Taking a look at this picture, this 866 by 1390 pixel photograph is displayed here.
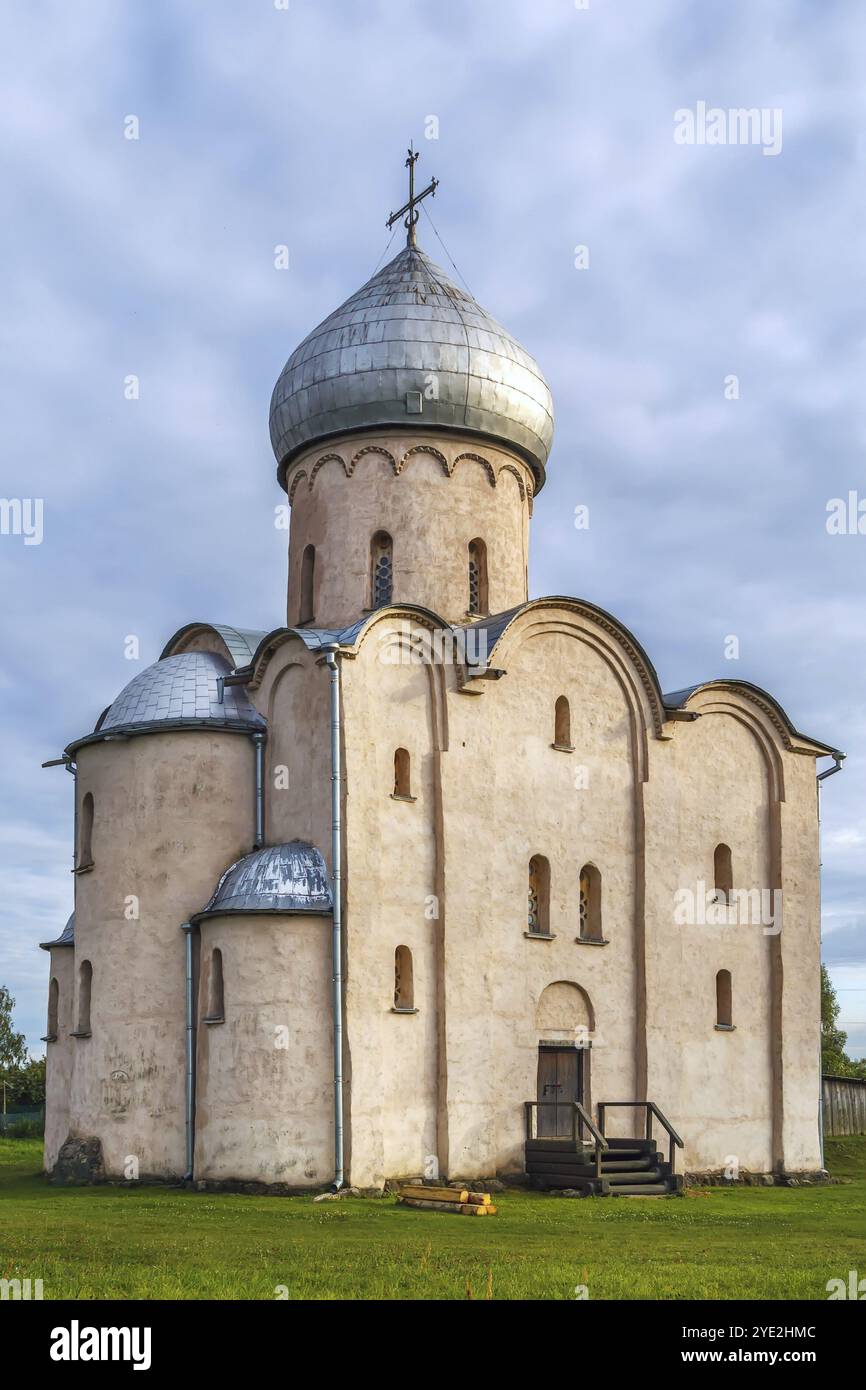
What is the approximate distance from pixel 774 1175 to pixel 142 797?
38.4 ft

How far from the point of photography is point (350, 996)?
20734 millimetres

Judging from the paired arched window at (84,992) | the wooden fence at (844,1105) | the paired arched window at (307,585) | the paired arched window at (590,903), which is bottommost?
the wooden fence at (844,1105)

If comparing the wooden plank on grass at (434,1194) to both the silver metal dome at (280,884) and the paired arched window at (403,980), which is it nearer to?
the paired arched window at (403,980)

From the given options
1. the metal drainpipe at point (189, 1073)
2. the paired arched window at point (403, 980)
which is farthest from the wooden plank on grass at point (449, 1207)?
the metal drainpipe at point (189, 1073)

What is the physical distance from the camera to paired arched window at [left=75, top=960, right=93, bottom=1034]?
75.7 feet

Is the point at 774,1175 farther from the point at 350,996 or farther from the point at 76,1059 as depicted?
the point at 76,1059

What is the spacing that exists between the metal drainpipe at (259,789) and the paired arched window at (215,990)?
1954 mm

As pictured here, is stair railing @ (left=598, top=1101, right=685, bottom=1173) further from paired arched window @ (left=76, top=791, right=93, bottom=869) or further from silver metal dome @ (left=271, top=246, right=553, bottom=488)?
silver metal dome @ (left=271, top=246, right=553, bottom=488)

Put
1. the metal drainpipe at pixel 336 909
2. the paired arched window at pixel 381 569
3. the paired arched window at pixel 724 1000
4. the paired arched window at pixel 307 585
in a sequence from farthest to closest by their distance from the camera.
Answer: the paired arched window at pixel 307 585 → the paired arched window at pixel 724 1000 → the paired arched window at pixel 381 569 → the metal drainpipe at pixel 336 909

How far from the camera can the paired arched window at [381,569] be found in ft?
83.0

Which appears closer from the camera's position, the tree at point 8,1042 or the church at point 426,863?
the church at point 426,863

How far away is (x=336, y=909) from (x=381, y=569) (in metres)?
6.65

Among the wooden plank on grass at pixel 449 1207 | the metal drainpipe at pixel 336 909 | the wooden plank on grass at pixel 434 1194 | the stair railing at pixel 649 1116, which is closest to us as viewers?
the wooden plank on grass at pixel 449 1207
